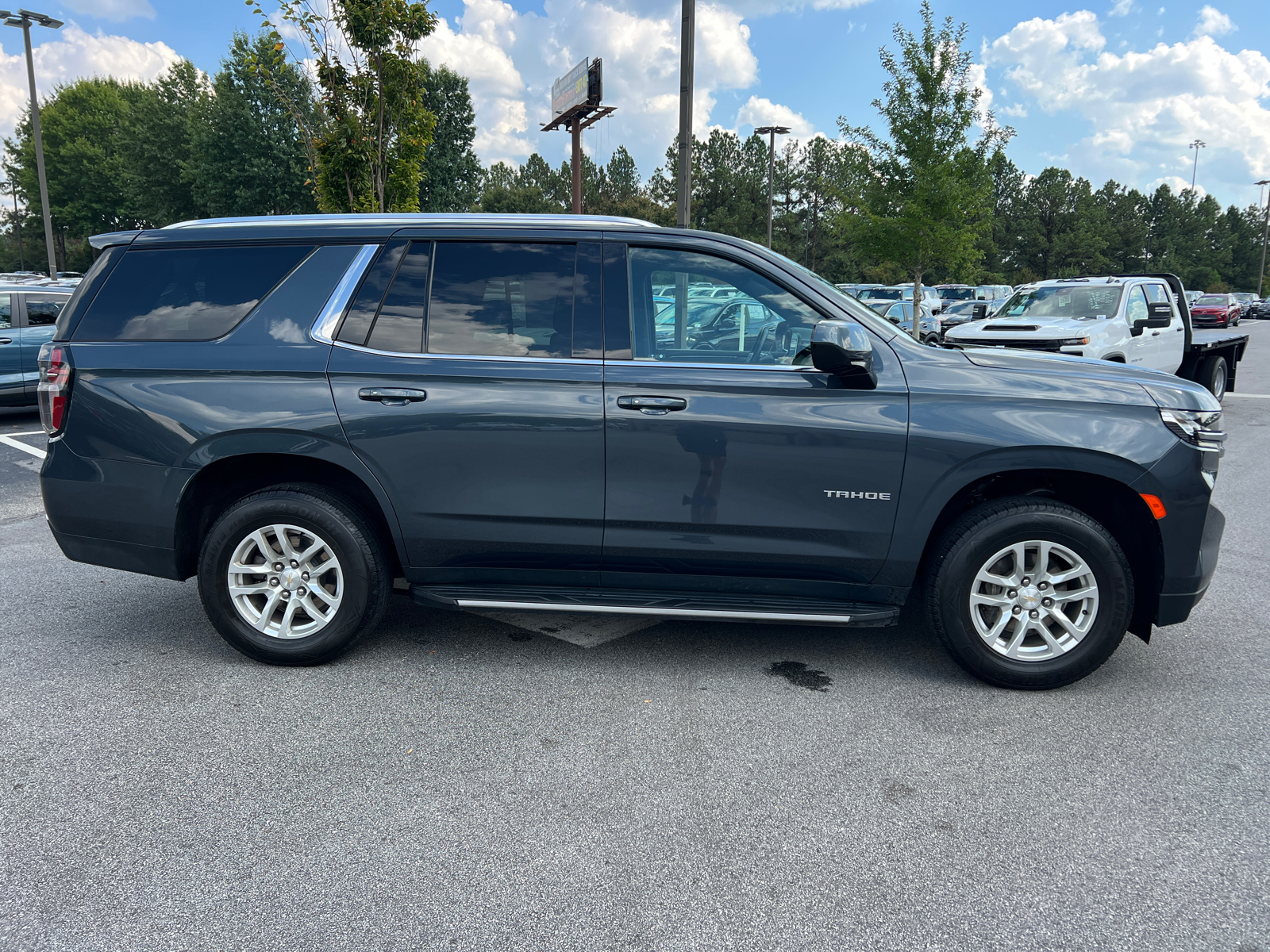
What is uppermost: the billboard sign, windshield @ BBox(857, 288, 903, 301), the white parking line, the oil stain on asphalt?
the billboard sign

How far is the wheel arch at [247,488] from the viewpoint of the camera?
3.91m

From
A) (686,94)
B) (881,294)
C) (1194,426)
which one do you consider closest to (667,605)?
(1194,426)

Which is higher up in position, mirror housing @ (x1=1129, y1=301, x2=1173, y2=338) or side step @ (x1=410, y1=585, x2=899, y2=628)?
mirror housing @ (x1=1129, y1=301, x2=1173, y2=338)

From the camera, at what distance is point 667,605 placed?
3736mm

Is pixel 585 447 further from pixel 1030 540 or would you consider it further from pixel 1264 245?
pixel 1264 245

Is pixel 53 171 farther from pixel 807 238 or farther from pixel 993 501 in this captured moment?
pixel 993 501

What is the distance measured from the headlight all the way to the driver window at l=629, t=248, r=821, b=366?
149 centimetres

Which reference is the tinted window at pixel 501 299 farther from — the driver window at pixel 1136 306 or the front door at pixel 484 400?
the driver window at pixel 1136 306

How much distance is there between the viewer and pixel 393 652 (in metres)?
4.16

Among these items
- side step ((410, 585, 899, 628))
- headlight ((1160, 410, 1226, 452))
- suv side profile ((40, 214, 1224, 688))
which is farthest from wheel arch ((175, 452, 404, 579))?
headlight ((1160, 410, 1226, 452))

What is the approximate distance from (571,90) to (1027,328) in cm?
1679

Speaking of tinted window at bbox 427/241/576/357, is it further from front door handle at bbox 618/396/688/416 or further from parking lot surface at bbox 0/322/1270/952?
parking lot surface at bbox 0/322/1270/952

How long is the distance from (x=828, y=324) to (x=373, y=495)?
2101mm

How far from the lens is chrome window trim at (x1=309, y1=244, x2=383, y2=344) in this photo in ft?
12.5
